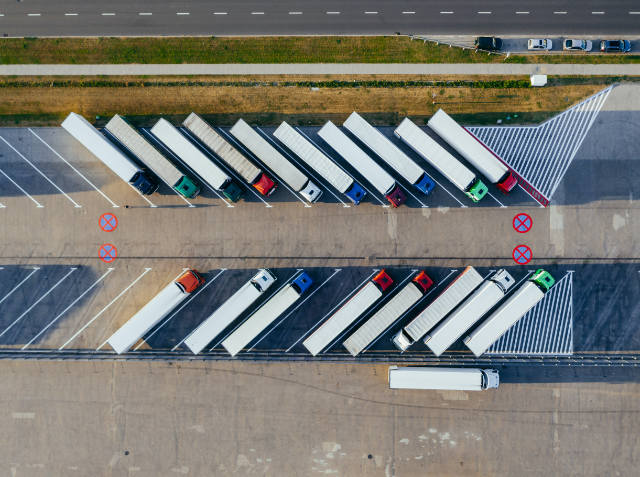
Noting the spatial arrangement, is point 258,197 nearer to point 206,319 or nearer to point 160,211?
point 160,211

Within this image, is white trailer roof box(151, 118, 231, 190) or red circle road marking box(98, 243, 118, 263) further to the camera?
red circle road marking box(98, 243, 118, 263)

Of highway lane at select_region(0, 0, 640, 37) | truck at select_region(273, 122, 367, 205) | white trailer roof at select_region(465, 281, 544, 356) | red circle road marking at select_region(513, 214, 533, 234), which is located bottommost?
white trailer roof at select_region(465, 281, 544, 356)

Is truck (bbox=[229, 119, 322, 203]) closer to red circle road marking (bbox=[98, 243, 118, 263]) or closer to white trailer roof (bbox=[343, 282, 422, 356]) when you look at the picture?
white trailer roof (bbox=[343, 282, 422, 356])

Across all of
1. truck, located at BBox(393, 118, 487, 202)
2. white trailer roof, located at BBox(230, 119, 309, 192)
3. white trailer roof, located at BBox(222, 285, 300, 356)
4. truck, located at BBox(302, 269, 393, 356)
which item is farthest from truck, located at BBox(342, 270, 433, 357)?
white trailer roof, located at BBox(230, 119, 309, 192)

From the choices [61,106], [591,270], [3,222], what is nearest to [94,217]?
[3,222]

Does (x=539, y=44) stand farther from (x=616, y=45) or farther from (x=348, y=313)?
(x=348, y=313)

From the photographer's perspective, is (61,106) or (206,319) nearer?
(206,319)
